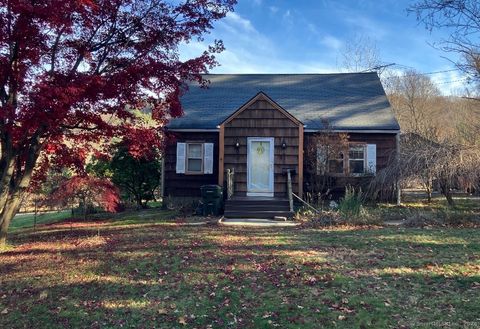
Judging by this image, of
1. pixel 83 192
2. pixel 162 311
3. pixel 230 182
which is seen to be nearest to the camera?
pixel 162 311

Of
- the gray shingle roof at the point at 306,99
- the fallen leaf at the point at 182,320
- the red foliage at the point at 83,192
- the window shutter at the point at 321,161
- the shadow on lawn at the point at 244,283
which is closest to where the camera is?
the fallen leaf at the point at 182,320

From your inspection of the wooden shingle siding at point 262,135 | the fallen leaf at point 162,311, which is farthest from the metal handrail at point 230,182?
the fallen leaf at point 162,311

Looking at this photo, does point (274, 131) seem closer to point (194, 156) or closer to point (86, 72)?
point (194, 156)

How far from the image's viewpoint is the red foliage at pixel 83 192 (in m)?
10.7

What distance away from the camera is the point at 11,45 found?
7621mm

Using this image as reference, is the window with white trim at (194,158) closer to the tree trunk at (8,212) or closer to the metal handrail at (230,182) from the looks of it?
the metal handrail at (230,182)

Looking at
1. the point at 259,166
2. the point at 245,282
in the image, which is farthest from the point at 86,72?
the point at 259,166

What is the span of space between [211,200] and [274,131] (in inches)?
133

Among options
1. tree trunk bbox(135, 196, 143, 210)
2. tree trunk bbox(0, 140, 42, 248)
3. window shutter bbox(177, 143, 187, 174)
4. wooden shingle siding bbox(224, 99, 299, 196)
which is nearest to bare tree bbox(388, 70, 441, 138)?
wooden shingle siding bbox(224, 99, 299, 196)

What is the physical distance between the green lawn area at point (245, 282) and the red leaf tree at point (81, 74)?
7.34 ft

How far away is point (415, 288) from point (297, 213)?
7129 millimetres

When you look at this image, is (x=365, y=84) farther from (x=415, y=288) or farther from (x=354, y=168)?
(x=415, y=288)

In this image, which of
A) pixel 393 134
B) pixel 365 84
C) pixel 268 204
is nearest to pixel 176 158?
pixel 268 204

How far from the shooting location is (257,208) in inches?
501
